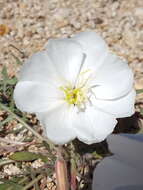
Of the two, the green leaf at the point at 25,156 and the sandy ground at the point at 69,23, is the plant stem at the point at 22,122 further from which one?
the sandy ground at the point at 69,23

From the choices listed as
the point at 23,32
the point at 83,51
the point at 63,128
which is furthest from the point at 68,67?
the point at 23,32

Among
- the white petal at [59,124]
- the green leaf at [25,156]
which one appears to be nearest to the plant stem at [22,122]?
the green leaf at [25,156]

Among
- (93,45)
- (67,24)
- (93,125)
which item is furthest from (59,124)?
(67,24)

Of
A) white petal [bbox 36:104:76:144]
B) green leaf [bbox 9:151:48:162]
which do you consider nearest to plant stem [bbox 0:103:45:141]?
green leaf [bbox 9:151:48:162]

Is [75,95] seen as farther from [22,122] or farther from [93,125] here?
[22,122]

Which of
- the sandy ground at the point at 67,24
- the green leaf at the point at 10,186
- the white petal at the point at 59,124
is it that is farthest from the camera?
the sandy ground at the point at 67,24

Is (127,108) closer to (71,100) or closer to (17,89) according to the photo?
(71,100)
